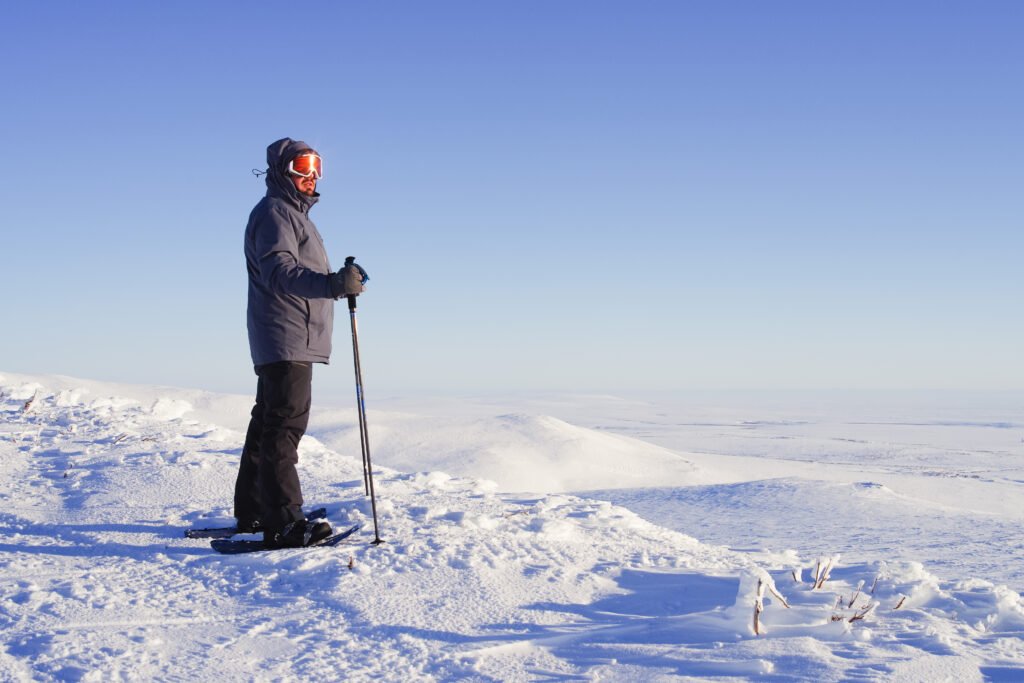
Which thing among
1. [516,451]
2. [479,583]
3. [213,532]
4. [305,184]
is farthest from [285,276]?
[516,451]

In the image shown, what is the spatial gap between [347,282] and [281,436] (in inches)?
33.6

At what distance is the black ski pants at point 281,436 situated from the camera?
11.4 feet

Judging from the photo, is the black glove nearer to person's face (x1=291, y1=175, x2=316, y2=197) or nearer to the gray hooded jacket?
the gray hooded jacket

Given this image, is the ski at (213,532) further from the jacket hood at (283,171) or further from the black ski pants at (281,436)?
the jacket hood at (283,171)

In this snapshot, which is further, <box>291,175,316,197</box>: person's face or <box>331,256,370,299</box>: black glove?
<box>291,175,316,197</box>: person's face

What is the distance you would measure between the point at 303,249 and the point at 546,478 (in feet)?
21.7

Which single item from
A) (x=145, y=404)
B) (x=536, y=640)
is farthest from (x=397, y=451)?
(x=536, y=640)

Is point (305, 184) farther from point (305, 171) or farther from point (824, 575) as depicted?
point (824, 575)

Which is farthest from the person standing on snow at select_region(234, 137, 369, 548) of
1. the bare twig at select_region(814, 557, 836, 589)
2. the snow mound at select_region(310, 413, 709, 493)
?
the snow mound at select_region(310, 413, 709, 493)

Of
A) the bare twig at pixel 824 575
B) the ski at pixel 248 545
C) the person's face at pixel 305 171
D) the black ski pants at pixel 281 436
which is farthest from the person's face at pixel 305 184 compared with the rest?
the bare twig at pixel 824 575

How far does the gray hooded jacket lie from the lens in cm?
337

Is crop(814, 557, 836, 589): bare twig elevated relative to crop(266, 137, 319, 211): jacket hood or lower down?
lower down

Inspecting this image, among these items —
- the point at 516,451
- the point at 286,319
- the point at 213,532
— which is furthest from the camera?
the point at 516,451

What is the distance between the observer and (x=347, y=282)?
3221 millimetres
